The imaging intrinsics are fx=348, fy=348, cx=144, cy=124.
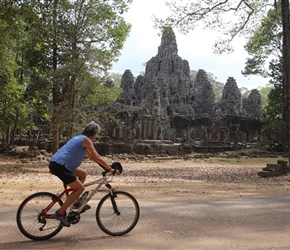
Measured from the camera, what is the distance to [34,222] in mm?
4312

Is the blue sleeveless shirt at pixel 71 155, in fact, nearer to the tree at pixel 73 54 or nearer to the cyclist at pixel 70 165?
the cyclist at pixel 70 165

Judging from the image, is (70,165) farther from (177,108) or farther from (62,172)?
(177,108)

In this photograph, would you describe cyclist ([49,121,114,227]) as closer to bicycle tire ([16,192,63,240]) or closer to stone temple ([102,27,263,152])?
bicycle tire ([16,192,63,240])

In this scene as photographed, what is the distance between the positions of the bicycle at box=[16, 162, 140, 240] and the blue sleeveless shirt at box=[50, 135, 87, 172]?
1.09ft

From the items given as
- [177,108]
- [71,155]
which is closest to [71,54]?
[71,155]

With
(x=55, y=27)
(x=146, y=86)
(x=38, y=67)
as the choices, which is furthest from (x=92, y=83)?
(x=146, y=86)

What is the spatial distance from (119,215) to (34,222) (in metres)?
1.07

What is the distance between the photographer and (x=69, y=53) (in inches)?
717

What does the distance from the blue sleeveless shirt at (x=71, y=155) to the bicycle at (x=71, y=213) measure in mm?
331

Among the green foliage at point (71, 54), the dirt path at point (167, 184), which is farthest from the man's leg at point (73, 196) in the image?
the green foliage at point (71, 54)

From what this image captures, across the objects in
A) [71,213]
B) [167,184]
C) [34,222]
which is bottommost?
[167,184]

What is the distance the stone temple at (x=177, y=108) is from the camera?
123 feet

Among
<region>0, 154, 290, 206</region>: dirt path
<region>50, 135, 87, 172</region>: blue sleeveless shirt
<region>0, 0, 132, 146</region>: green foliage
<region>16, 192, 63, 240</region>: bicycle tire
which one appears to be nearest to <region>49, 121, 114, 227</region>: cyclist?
<region>50, 135, 87, 172</region>: blue sleeveless shirt

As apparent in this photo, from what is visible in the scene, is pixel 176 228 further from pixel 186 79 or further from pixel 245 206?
pixel 186 79
